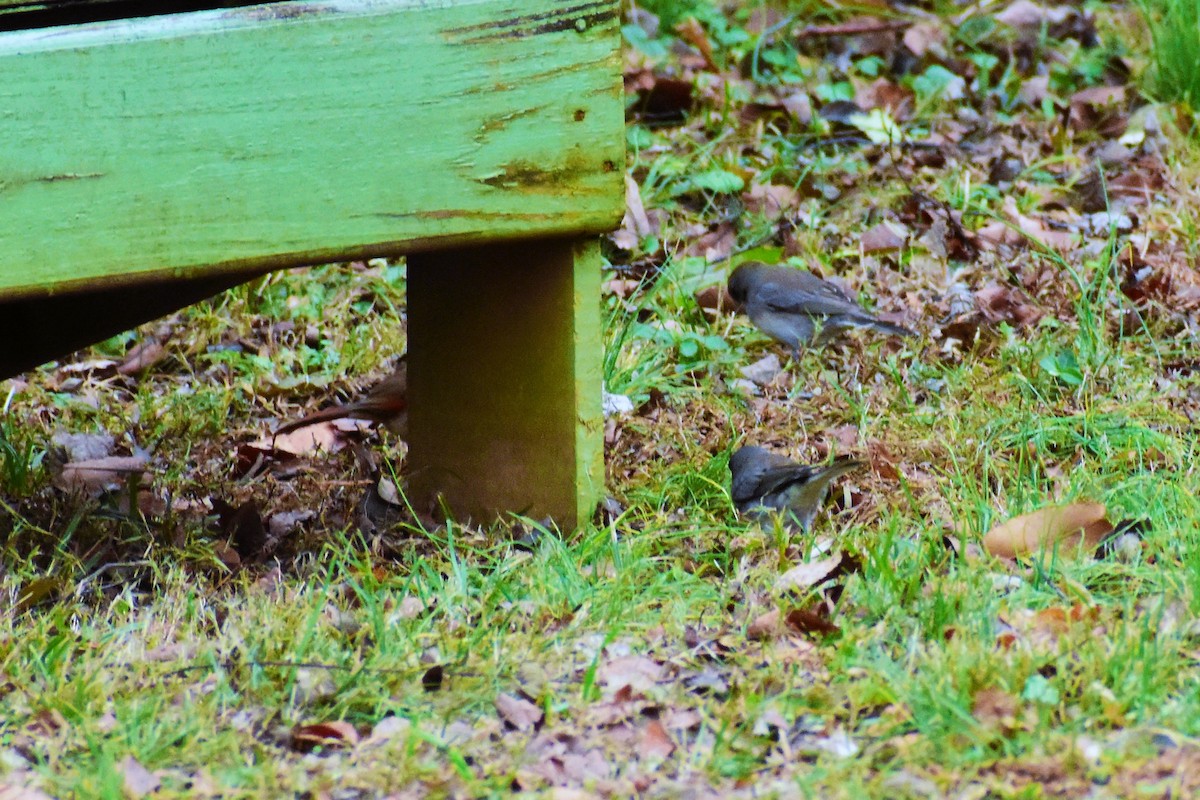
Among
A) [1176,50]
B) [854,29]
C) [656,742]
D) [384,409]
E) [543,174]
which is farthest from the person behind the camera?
[854,29]

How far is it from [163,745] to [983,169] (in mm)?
3527

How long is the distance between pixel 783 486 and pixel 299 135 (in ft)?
3.73

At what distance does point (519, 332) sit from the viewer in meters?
2.82

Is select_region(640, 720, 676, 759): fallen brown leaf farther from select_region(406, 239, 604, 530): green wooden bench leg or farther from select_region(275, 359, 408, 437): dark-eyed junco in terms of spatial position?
select_region(275, 359, 408, 437): dark-eyed junco

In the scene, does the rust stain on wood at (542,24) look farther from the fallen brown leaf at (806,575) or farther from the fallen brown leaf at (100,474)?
the fallen brown leaf at (100,474)

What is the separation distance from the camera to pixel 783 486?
2.91 meters

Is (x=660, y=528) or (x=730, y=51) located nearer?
(x=660, y=528)

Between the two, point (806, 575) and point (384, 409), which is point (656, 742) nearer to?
point (806, 575)

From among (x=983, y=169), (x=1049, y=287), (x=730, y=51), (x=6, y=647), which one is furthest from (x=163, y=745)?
(x=730, y=51)

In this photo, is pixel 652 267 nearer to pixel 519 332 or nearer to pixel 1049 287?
pixel 1049 287

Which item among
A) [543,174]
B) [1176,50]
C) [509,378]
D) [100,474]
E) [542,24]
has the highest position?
[542,24]

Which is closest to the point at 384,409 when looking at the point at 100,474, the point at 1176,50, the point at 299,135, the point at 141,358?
the point at 100,474

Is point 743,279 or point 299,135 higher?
point 299,135

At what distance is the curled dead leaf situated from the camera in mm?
2662
